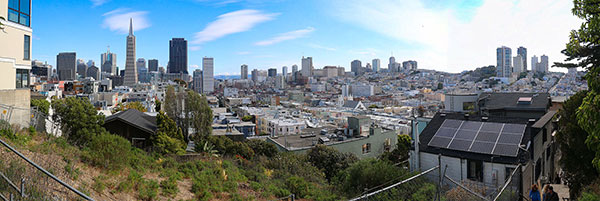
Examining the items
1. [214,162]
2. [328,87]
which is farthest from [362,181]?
[328,87]

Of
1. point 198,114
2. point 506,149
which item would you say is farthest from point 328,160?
point 506,149

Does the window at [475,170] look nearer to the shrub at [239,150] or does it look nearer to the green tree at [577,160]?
the green tree at [577,160]

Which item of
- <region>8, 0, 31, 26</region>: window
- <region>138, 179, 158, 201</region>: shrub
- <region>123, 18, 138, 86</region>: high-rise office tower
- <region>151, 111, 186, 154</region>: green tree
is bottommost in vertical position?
<region>138, 179, 158, 201</region>: shrub

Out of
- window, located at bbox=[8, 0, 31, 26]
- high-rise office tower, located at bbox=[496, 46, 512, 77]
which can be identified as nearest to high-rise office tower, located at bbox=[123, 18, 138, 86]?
window, located at bbox=[8, 0, 31, 26]

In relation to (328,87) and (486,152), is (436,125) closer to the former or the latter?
(486,152)

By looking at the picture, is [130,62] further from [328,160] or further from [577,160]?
[577,160]

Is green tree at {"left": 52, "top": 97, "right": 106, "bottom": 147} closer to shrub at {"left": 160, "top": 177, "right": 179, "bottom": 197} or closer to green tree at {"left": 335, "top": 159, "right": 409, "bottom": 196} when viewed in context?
shrub at {"left": 160, "top": 177, "right": 179, "bottom": 197}
